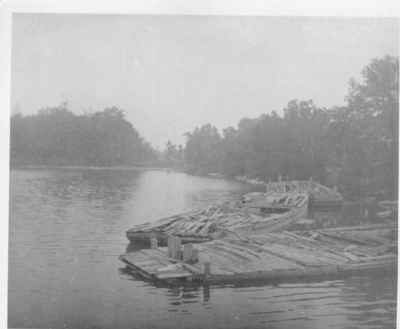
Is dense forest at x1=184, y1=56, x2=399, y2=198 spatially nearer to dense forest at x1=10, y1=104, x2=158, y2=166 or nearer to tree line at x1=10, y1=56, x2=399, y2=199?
tree line at x1=10, y1=56, x2=399, y2=199

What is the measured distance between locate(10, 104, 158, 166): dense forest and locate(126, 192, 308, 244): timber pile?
2.58 ft

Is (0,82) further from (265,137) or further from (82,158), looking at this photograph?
(265,137)

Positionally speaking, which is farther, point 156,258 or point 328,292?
point 156,258

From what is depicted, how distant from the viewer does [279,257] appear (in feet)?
19.5

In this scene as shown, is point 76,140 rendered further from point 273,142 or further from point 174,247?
point 273,142

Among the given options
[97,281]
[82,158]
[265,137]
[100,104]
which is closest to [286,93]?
[265,137]

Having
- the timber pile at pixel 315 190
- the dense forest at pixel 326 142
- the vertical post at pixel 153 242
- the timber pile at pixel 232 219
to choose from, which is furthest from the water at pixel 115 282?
the timber pile at pixel 315 190

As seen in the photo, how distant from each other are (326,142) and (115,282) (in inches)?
109

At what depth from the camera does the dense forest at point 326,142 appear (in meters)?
5.46

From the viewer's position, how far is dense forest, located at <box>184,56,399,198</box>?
546cm

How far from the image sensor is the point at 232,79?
5684 millimetres

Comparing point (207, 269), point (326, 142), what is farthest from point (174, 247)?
point (326, 142)

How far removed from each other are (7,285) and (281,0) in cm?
409

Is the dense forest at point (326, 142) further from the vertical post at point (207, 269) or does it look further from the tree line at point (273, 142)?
the vertical post at point (207, 269)
